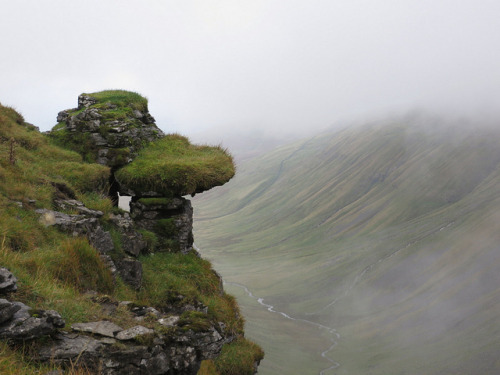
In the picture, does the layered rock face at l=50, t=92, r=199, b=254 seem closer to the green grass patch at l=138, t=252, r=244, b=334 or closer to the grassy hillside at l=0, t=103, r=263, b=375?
the grassy hillside at l=0, t=103, r=263, b=375

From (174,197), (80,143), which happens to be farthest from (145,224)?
(80,143)

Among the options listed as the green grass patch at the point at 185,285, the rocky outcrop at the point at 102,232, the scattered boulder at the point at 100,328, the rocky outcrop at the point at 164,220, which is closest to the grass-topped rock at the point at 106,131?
the rocky outcrop at the point at 164,220

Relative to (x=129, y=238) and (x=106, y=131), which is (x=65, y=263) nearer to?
(x=129, y=238)

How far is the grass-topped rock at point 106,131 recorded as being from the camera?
22141 mm

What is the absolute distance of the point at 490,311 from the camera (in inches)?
7785

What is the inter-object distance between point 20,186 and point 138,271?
5.66 m

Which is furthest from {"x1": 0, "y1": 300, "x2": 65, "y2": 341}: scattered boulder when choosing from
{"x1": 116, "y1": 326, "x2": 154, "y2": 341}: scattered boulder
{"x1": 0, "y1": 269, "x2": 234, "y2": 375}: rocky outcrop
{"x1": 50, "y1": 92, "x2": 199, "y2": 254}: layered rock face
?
{"x1": 50, "y1": 92, "x2": 199, "y2": 254}: layered rock face

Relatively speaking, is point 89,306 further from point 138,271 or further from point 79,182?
point 79,182

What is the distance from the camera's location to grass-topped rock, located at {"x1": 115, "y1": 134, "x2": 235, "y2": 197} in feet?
68.8

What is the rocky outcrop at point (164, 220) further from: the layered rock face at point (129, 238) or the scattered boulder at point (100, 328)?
the scattered boulder at point (100, 328)

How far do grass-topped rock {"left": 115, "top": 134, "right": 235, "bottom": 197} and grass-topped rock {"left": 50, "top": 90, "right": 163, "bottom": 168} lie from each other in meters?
0.99

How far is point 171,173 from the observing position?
2102cm

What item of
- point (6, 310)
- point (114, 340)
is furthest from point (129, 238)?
point (6, 310)

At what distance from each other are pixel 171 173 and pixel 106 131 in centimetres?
500
